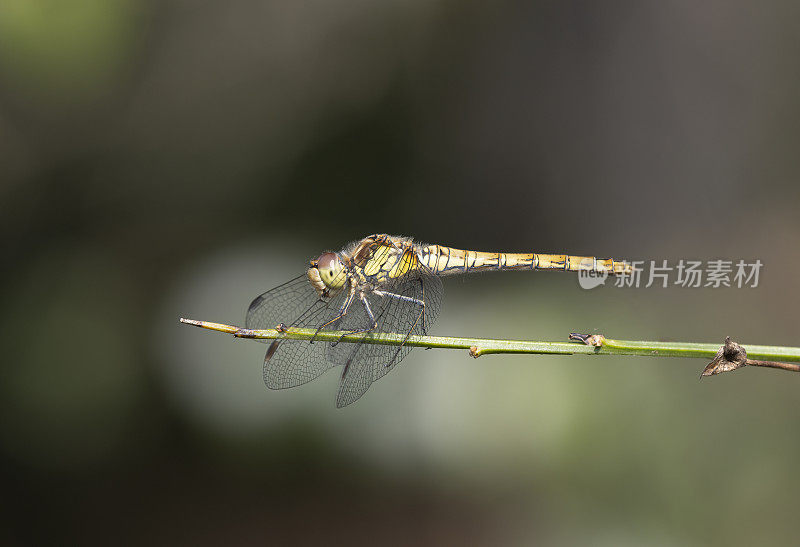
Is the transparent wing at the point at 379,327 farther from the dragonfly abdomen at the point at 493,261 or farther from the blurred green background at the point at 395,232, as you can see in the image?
the blurred green background at the point at 395,232

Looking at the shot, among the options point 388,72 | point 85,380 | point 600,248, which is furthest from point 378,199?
point 85,380

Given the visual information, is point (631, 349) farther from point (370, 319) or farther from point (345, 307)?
point (345, 307)

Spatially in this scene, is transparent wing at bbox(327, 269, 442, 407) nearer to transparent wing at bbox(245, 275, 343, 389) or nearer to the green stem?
transparent wing at bbox(245, 275, 343, 389)

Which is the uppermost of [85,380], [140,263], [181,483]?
[140,263]

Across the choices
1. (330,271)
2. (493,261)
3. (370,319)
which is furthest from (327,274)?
(493,261)

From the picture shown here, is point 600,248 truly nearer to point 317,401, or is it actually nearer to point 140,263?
point 317,401

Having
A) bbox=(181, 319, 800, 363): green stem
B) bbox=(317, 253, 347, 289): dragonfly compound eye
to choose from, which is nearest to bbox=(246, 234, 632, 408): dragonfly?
bbox=(317, 253, 347, 289): dragonfly compound eye

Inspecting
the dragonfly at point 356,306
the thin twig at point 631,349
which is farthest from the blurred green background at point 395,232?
the thin twig at point 631,349
